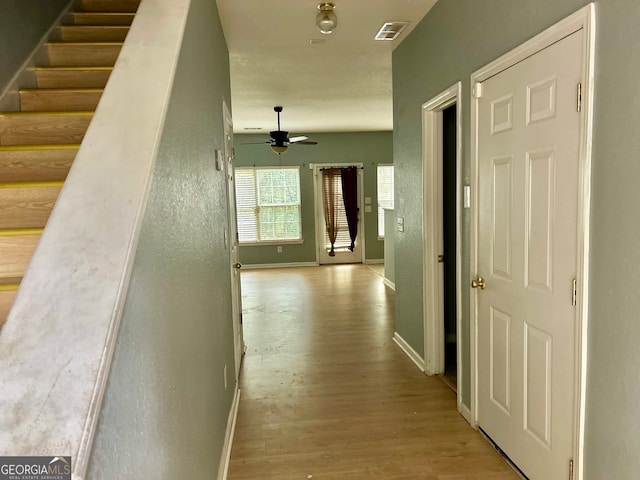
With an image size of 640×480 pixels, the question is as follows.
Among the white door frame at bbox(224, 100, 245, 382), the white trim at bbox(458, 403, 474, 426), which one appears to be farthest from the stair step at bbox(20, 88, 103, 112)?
the white trim at bbox(458, 403, 474, 426)

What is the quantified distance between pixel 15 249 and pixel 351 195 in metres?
7.19

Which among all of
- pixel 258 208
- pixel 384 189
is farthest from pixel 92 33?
pixel 384 189

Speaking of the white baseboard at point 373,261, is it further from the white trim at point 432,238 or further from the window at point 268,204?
the white trim at point 432,238

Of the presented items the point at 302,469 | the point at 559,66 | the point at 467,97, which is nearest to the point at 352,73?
the point at 467,97

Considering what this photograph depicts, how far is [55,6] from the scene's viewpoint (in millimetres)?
2865

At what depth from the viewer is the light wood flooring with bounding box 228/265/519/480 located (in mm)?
2199

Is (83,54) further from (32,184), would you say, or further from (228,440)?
(228,440)

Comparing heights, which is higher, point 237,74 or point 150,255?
point 237,74

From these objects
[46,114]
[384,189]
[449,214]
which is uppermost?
[46,114]

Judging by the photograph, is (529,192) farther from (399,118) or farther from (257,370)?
(257,370)

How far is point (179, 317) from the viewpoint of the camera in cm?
136

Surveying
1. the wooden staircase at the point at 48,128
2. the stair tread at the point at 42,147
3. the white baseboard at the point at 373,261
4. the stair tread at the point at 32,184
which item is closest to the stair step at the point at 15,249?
the wooden staircase at the point at 48,128

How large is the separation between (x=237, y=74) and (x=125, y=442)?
401 cm

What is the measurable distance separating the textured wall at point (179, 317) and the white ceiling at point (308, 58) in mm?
534
